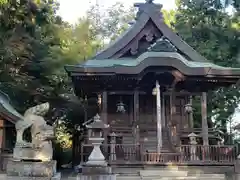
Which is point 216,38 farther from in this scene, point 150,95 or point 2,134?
point 2,134

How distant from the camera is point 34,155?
9234 mm

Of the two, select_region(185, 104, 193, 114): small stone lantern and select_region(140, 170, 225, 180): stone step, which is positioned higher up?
select_region(185, 104, 193, 114): small stone lantern

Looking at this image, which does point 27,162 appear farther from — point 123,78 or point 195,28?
point 195,28

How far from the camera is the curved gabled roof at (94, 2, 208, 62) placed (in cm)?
1472

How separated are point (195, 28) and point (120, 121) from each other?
9.49 metres

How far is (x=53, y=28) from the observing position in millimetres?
19703

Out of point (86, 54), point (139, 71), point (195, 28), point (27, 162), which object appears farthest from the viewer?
point (86, 54)

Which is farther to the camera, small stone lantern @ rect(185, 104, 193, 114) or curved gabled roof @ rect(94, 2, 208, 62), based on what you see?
curved gabled roof @ rect(94, 2, 208, 62)

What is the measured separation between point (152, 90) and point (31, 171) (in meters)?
6.95

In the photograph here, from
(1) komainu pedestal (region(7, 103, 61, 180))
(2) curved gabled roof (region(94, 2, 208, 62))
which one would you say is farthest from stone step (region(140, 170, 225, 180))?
(2) curved gabled roof (region(94, 2, 208, 62))

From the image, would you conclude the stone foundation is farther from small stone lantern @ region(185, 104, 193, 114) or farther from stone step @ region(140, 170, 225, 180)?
small stone lantern @ region(185, 104, 193, 114)

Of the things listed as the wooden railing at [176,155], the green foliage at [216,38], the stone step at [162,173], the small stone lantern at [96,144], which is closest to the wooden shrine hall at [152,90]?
the wooden railing at [176,155]

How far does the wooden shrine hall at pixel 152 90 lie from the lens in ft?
39.3

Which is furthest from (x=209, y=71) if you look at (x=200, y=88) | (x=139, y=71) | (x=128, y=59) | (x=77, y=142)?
(x=77, y=142)
